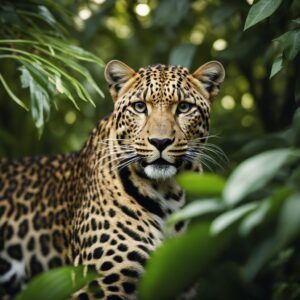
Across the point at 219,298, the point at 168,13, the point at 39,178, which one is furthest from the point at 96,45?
the point at 219,298

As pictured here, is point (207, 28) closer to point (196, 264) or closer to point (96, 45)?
point (96, 45)

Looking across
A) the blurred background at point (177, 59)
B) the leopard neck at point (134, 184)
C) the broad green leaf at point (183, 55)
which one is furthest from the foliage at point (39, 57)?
the broad green leaf at point (183, 55)

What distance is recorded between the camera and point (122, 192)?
20.4 ft

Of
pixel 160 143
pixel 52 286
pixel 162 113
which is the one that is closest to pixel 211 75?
pixel 162 113

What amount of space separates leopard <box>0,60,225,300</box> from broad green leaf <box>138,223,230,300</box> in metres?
2.10

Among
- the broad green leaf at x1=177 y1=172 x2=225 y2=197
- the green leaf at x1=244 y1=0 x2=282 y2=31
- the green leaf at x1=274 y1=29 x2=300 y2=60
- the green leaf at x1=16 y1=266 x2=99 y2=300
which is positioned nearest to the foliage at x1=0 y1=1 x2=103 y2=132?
the green leaf at x1=244 y1=0 x2=282 y2=31

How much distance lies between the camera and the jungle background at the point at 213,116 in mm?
3352

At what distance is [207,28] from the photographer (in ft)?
37.5

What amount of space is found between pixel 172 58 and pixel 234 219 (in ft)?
14.3

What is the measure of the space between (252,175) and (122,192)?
9.82ft

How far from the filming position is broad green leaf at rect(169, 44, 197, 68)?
7.42 metres

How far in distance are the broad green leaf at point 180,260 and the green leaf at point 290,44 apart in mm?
2034

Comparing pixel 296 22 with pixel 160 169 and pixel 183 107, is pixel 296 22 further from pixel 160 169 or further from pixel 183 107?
pixel 160 169

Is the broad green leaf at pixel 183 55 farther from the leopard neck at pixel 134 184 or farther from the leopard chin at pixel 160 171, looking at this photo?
the leopard chin at pixel 160 171
